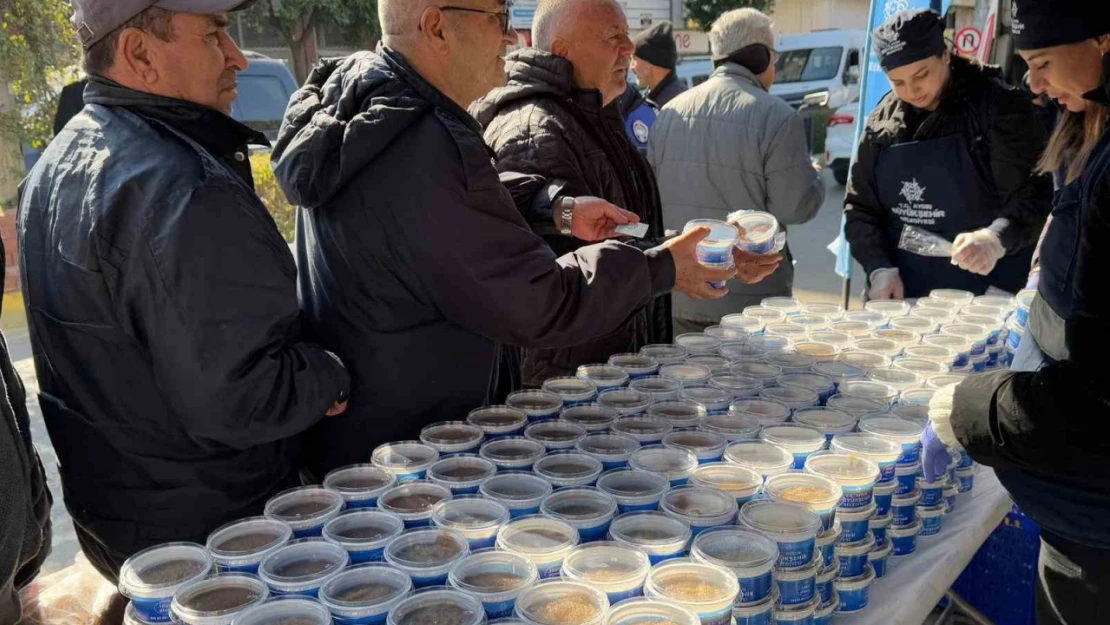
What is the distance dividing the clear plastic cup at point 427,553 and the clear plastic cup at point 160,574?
0.33 metres

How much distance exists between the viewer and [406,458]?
1887 millimetres

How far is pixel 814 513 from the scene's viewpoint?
1605mm

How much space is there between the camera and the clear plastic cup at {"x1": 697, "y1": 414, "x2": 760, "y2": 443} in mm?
1993

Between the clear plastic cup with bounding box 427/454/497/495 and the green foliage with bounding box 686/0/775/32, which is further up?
the green foliage with bounding box 686/0/775/32

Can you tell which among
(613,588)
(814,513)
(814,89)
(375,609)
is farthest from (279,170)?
(814,89)

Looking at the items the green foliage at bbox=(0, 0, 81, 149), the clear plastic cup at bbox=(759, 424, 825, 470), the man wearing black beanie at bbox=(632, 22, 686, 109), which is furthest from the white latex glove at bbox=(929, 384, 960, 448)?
the green foliage at bbox=(0, 0, 81, 149)

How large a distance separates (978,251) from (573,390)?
1.89 metres

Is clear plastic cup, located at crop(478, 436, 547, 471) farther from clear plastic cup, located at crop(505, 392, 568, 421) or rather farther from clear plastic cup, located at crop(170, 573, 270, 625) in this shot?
clear plastic cup, located at crop(170, 573, 270, 625)

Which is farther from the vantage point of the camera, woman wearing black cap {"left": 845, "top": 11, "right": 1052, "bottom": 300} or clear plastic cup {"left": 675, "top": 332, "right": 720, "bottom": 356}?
woman wearing black cap {"left": 845, "top": 11, "right": 1052, "bottom": 300}

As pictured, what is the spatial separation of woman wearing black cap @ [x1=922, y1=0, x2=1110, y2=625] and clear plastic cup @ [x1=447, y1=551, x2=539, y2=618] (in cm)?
90

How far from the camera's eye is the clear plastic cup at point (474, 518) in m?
1.54

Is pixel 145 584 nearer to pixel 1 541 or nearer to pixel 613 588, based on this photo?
pixel 1 541

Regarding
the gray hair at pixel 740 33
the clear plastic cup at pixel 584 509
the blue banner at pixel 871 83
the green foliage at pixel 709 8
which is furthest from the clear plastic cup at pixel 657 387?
the green foliage at pixel 709 8

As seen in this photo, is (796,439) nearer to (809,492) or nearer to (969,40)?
(809,492)
